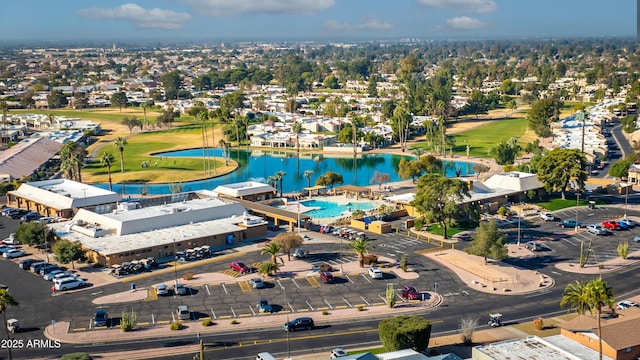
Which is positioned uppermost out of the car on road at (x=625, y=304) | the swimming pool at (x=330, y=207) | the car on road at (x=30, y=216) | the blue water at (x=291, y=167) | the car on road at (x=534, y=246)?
the car on road at (x=625, y=304)

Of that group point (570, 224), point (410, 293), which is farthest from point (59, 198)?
point (570, 224)

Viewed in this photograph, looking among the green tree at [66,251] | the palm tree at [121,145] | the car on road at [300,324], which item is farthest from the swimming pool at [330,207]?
the car on road at [300,324]

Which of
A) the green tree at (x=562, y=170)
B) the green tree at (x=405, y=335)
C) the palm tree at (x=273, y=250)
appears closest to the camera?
the green tree at (x=405, y=335)

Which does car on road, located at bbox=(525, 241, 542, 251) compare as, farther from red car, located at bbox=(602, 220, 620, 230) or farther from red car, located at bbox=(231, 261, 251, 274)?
red car, located at bbox=(231, 261, 251, 274)

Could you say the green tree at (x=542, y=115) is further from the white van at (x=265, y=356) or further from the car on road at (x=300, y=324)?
the white van at (x=265, y=356)

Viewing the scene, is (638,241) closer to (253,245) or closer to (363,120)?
(253,245)

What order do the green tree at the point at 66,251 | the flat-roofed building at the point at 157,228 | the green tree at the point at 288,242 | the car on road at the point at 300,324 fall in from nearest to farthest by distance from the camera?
the car on road at the point at 300,324, the green tree at the point at 66,251, the green tree at the point at 288,242, the flat-roofed building at the point at 157,228

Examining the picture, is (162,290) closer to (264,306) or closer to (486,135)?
(264,306)

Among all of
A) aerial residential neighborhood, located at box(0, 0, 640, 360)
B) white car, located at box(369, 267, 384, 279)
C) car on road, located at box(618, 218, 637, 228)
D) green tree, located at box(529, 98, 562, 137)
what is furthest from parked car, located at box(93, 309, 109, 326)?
green tree, located at box(529, 98, 562, 137)
